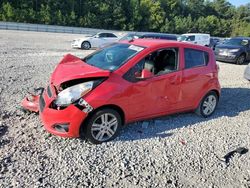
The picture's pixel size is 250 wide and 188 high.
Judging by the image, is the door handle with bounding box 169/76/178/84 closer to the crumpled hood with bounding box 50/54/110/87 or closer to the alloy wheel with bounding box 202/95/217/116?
the alloy wheel with bounding box 202/95/217/116

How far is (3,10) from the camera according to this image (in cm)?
4634

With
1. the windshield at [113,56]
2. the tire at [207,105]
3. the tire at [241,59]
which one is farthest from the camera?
the tire at [241,59]

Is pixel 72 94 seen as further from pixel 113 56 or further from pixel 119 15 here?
pixel 119 15

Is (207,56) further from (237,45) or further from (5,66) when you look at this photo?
(237,45)

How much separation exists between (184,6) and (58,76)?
86202mm

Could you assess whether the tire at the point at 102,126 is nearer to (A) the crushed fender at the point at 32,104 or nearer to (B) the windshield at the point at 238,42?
(A) the crushed fender at the point at 32,104

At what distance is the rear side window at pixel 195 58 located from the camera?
5852mm

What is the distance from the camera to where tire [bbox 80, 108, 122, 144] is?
182 inches

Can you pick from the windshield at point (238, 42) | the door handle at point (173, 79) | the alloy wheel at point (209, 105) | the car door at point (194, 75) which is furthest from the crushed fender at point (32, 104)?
the windshield at point (238, 42)

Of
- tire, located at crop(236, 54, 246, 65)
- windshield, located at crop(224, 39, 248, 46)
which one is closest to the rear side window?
tire, located at crop(236, 54, 246, 65)

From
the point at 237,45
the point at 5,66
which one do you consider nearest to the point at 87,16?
the point at 237,45

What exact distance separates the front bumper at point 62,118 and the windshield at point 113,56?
103cm

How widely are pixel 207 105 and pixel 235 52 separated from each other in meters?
10.9

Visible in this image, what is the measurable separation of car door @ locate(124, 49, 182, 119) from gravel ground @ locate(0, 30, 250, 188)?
411mm
